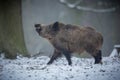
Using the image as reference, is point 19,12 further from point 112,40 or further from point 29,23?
point 112,40

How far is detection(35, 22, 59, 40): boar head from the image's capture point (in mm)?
12711

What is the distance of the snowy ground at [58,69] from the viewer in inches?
498

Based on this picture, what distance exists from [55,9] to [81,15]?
44 centimetres

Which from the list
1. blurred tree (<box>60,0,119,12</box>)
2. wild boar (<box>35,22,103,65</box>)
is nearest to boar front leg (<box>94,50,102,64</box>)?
wild boar (<box>35,22,103,65</box>)

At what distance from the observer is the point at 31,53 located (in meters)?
12.8

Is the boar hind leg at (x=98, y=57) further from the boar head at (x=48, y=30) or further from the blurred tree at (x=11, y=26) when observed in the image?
the blurred tree at (x=11, y=26)

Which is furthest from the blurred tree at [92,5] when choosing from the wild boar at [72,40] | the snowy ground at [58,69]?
the snowy ground at [58,69]

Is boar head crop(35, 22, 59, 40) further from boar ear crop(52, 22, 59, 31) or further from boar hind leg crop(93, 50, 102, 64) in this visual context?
boar hind leg crop(93, 50, 102, 64)

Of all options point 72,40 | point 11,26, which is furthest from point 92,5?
point 11,26

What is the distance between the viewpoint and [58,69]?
12.7 m

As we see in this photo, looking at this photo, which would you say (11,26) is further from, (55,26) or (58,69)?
(58,69)

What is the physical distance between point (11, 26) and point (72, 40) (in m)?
1.05

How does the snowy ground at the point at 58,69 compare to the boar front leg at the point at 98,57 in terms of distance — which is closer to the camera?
the snowy ground at the point at 58,69

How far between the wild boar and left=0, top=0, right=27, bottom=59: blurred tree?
1.10 feet
